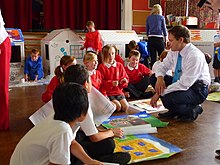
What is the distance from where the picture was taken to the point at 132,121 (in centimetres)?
240

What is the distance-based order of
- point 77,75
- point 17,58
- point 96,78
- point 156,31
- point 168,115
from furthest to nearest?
point 156,31 < point 17,58 < point 96,78 < point 168,115 < point 77,75

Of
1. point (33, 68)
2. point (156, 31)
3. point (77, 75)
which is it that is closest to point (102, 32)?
point (156, 31)

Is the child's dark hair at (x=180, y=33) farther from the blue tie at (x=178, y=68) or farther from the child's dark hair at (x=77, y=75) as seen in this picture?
the child's dark hair at (x=77, y=75)

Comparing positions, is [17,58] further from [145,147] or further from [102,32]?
[145,147]

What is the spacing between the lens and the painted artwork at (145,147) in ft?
5.90

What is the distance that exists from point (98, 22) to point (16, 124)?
153 inches

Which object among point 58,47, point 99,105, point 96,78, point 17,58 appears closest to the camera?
point 99,105

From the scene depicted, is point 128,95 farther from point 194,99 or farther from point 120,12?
point 120,12

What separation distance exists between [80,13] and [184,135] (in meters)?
4.17

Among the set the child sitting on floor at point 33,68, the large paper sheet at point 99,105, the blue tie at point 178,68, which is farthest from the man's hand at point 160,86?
the child sitting on floor at point 33,68

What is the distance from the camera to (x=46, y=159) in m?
1.16

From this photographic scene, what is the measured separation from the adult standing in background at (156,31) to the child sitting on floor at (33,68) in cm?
177

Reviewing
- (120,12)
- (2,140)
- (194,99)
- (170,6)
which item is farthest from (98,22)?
(2,140)

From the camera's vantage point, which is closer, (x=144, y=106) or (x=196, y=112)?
(x=196, y=112)
